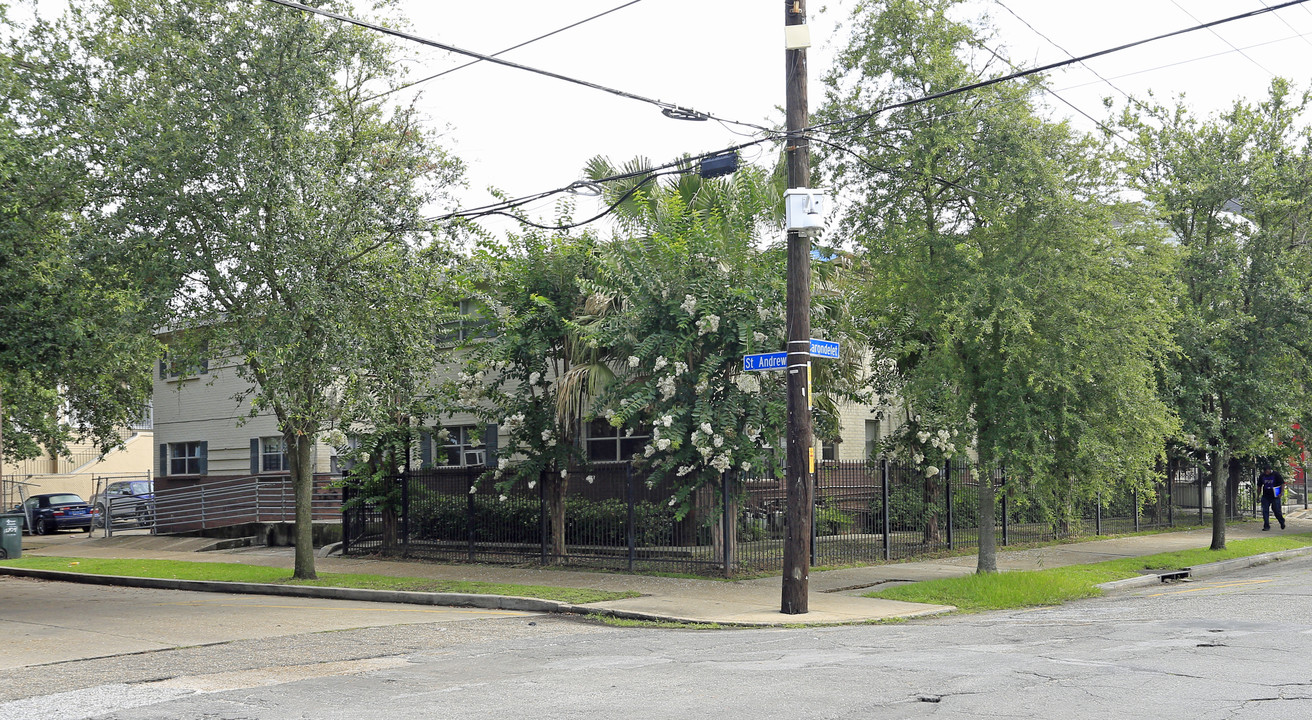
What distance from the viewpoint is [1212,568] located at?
20078mm

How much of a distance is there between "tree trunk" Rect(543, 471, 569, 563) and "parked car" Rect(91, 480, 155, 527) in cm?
1722

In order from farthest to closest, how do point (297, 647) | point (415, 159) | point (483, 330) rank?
1. point (483, 330)
2. point (415, 159)
3. point (297, 647)

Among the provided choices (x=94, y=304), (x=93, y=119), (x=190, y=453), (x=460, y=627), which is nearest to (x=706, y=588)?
(x=460, y=627)

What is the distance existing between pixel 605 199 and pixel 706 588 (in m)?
8.38

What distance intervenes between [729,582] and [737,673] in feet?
26.5

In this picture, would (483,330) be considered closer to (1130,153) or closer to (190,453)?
(1130,153)

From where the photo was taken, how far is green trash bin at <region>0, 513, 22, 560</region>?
2388 centimetres

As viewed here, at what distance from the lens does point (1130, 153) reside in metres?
21.4

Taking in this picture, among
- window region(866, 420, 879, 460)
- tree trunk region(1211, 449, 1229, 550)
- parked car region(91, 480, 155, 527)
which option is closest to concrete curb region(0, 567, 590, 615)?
parked car region(91, 480, 155, 527)

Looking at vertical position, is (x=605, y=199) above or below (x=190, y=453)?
above

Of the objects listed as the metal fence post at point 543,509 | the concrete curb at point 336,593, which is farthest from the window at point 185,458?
the metal fence post at point 543,509

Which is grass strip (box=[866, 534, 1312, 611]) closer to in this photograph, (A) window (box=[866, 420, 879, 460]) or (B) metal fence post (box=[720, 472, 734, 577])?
(B) metal fence post (box=[720, 472, 734, 577])

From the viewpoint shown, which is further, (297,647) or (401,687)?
(297,647)

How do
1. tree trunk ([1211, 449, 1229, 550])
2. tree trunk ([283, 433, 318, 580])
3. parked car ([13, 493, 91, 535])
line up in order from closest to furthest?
tree trunk ([283, 433, 318, 580]) → tree trunk ([1211, 449, 1229, 550]) → parked car ([13, 493, 91, 535])
